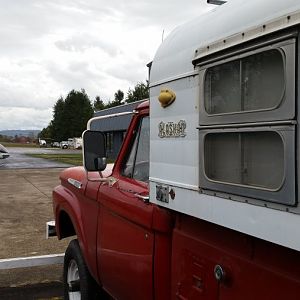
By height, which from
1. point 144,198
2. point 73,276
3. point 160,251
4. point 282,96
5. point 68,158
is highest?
point 282,96

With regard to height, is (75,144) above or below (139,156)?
below

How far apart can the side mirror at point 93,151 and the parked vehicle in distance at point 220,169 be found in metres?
0.30

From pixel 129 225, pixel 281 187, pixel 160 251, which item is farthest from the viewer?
pixel 129 225

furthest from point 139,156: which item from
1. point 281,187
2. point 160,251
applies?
point 281,187

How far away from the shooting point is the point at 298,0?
5.96 ft

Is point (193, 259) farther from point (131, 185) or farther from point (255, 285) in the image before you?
point (131, 185)

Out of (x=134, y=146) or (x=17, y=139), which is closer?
(x=134, y=146)

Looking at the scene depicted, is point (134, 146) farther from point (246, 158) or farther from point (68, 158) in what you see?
point (68, 158)

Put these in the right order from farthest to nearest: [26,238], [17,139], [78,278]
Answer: [17,139] < [26,238] < [78,278]

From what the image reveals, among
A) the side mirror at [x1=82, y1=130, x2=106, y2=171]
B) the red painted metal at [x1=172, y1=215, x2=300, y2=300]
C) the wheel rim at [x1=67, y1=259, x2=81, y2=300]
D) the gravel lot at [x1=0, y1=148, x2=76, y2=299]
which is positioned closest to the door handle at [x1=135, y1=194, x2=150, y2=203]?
the red painted metal at [x1=172, y1=215, x2=300, y2=300]

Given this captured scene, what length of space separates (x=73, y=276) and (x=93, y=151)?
1.53 metres

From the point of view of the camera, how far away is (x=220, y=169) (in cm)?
227

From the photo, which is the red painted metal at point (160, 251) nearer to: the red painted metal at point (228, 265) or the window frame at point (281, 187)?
the red painted metal at point (228, 265)

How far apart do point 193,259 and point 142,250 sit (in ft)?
1.82
